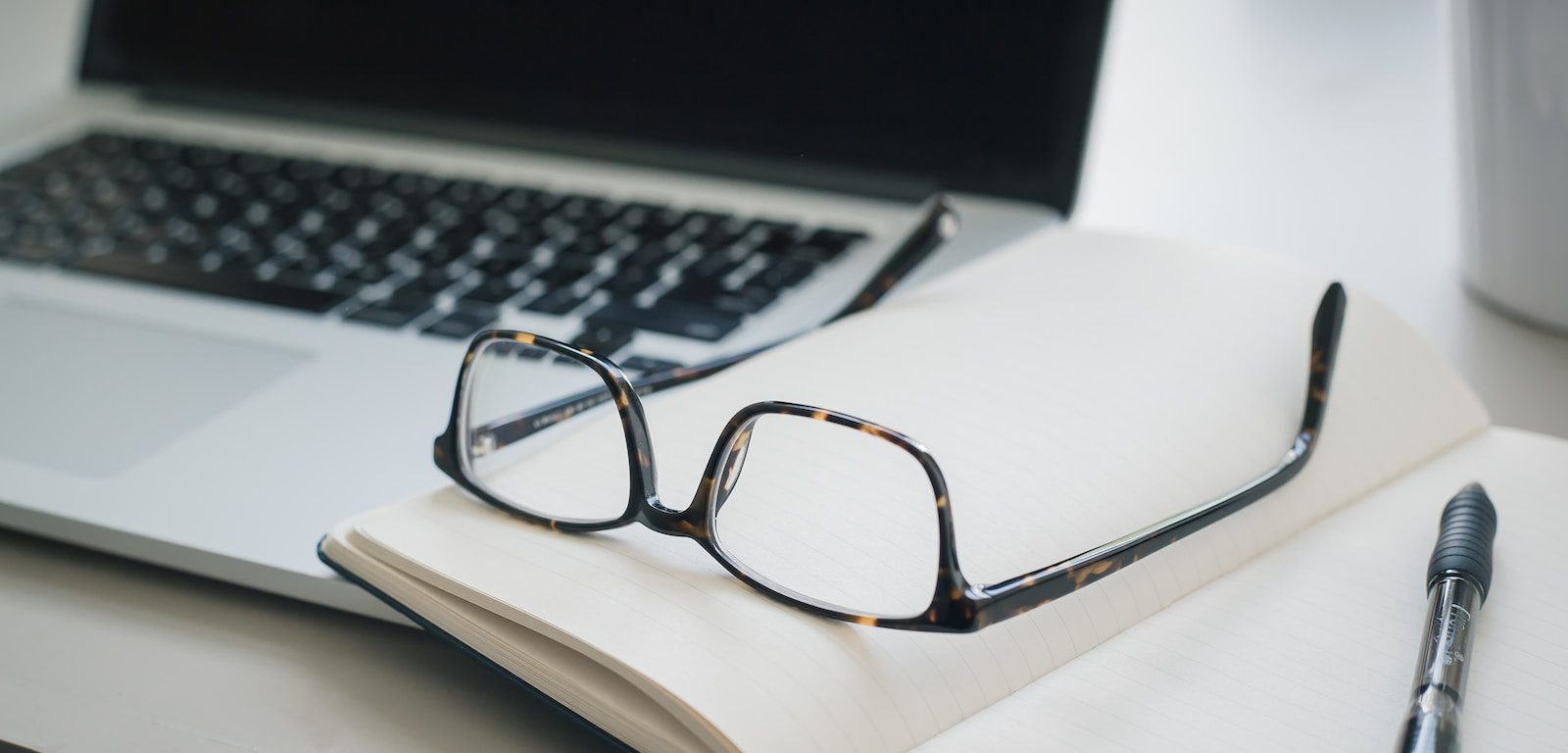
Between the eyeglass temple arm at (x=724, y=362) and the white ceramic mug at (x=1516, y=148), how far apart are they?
290 mm

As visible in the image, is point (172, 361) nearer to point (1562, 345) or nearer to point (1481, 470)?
point (1481, 470)

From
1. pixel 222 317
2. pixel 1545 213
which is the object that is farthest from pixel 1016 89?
pixel 222 317

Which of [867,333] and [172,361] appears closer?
[867,333]

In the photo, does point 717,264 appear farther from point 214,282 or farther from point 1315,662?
point 1315,662

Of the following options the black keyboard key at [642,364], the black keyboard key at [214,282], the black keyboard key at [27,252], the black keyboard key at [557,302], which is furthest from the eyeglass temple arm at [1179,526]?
the black keyboard key at [27,252]

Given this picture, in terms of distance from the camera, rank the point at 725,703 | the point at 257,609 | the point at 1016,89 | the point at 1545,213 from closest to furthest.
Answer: the point at 725,703
the point at 257,609
the point at 1545,213
the point at 1016,89

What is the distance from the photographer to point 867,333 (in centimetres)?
56

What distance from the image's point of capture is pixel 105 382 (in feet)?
2.11

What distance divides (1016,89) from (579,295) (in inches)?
13.5

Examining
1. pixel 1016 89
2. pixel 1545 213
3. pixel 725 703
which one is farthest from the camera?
pixel 1016 89

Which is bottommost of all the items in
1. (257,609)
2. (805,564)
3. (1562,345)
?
(257,609)

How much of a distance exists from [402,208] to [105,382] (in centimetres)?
→ 29

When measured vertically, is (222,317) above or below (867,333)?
below

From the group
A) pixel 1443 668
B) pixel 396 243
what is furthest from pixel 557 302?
pixel 1443 668
